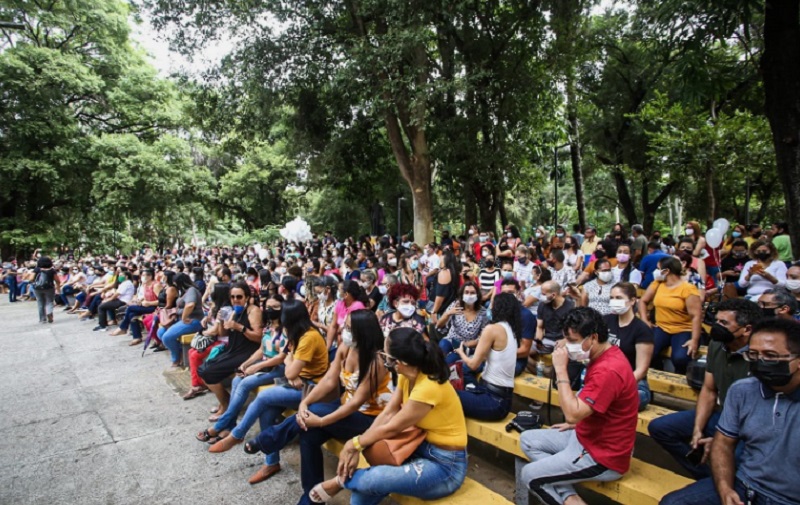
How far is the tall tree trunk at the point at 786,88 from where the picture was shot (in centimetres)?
702

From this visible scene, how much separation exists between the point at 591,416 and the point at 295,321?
8.65 ft

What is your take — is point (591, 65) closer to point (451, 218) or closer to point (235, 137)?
point (451, 218)

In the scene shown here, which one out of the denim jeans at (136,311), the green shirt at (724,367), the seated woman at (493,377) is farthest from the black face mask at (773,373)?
the denim jeans at (136,311)

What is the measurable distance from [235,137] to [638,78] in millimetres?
16233

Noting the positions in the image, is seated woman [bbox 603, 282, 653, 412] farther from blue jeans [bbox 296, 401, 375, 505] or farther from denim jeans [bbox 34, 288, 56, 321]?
denim jeans [bbox 34, 288, 56, 321]

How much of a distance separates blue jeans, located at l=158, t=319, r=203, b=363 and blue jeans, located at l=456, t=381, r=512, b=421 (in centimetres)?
525

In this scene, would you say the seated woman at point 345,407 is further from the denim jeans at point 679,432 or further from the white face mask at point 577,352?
the denim jeans at point 679,432

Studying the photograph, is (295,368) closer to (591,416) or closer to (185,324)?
(591,416)

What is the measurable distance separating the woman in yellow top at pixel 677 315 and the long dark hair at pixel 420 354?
3218 millimetres

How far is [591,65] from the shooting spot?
805 inches

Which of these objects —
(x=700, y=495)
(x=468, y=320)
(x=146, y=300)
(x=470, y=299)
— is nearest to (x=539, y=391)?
(x=468, y=320)

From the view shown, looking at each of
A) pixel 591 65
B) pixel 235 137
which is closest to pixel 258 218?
pixel 235 137

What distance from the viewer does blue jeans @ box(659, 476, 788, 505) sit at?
2578mm

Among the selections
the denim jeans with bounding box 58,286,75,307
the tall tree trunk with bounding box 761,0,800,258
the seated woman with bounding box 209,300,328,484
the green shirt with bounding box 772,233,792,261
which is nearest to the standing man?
the seated woman with bounding box 209,300,328,484
